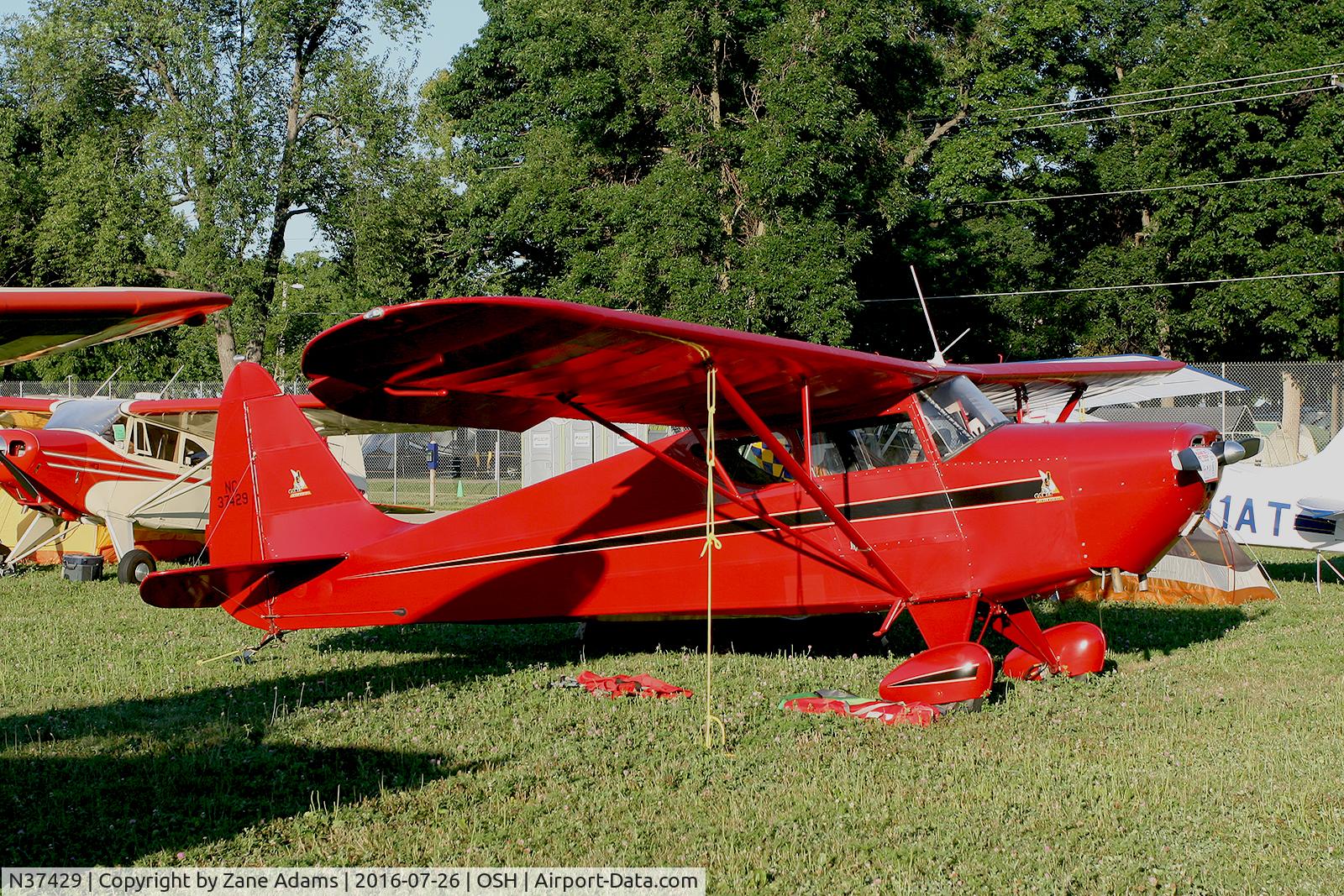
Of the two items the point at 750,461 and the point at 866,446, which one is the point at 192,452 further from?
the point at 866,446

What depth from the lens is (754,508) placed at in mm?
7539

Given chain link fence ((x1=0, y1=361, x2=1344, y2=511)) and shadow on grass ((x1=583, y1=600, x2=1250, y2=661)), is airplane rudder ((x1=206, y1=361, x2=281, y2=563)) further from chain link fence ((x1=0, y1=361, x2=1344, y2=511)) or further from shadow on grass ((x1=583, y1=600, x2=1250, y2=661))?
chain link fence ((x1=0, y1=361, x2=1344, y2=511))

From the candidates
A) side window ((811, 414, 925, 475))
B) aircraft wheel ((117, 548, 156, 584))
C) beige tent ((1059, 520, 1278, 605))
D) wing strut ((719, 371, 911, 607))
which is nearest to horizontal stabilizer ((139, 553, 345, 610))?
wing strut ((719, 371, 911, 607))

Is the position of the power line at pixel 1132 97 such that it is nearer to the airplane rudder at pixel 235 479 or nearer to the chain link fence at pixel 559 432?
the chain link fence at pixel 559 432

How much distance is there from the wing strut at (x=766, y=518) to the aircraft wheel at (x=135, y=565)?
9.09m

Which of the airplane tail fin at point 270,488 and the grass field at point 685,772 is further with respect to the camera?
the airplane tail fin at point 270,488

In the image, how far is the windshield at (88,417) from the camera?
608 inches

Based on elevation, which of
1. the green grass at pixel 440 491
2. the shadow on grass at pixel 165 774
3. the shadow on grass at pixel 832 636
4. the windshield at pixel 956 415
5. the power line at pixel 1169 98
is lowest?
the green grass at pixel 440 491

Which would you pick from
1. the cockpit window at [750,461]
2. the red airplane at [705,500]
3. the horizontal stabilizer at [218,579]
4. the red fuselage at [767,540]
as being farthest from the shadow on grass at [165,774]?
the cockpit window at [750,461]

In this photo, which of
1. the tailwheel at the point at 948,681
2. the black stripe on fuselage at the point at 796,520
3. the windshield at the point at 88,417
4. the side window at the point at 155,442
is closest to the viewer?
the tailwheel at the point at 948,681

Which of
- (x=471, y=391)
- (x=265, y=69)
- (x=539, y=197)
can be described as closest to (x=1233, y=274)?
(x=539, y=197)

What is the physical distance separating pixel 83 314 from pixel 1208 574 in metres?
11.3

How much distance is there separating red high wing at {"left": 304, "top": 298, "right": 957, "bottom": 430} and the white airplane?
6273 mm

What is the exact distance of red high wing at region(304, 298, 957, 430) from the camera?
5.40 metres
